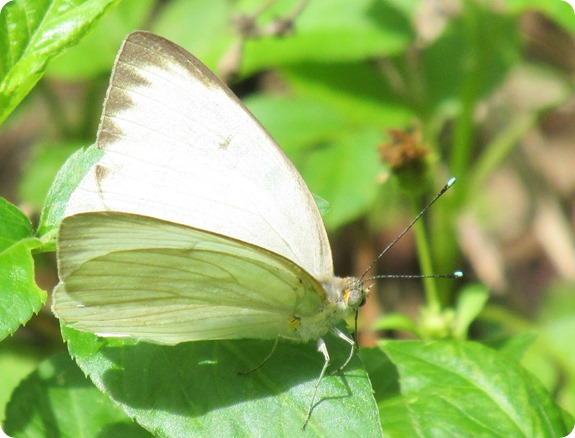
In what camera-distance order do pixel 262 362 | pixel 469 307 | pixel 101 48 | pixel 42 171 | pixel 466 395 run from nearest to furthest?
pixel 262 362
pixel 466 395
pixel 469 307
pixel 42 171
pixel 101 48

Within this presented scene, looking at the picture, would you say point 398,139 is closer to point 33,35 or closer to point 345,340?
point 345,340

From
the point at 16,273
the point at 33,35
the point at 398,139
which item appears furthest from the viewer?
the point at 398,139

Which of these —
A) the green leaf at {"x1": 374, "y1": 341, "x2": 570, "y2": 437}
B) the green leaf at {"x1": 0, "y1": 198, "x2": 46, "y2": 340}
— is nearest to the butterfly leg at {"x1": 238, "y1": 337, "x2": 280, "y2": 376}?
the green leaf at {"x1": 374, "y1": 341, "x2": 570, "y2": 437}

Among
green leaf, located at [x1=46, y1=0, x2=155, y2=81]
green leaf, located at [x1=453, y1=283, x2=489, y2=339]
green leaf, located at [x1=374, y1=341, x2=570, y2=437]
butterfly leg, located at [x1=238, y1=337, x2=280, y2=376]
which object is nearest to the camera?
butterfly leg, located at [x1=238, y1=337, x2=280, y2=376]

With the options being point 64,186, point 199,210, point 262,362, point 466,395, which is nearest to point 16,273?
point 64,186

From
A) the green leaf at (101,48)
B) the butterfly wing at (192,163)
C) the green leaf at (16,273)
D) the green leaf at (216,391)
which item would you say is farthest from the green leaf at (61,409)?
the green leaf at (101,48)

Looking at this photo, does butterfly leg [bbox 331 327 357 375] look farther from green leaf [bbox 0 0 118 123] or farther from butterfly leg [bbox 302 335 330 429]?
green leaf [bbox 0 0 118 123]

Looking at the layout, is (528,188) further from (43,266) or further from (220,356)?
(220,356)
